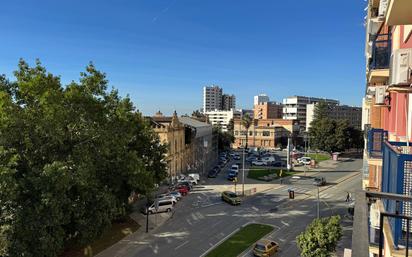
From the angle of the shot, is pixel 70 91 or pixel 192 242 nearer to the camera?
pixel 70 91

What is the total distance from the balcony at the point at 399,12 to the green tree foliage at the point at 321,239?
18.1 metres

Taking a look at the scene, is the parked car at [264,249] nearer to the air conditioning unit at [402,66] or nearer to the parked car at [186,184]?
the air conditioning unit at [402,66]

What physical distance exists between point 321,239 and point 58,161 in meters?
15.6

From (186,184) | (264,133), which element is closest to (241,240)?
(186,184)

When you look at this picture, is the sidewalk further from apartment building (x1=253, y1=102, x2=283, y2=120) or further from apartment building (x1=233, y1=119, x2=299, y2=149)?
apartment building (x1=253, y1=102, x2=283, y2=120)

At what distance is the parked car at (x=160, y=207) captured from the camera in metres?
35.2

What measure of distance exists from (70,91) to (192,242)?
14.3m

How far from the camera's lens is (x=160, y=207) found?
35344 millimetres

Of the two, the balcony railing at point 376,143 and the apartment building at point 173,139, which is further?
the apartment building at point 173,139

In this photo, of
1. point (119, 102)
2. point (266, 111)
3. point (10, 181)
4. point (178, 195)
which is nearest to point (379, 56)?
point (10, 181)

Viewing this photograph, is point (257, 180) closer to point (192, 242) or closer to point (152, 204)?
point (152, 204)

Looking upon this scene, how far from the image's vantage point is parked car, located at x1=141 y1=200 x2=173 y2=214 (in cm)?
3519

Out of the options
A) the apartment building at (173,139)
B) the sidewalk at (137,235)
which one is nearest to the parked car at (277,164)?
the apartment building at (173,139)

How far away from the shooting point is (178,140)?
53.6 metres
